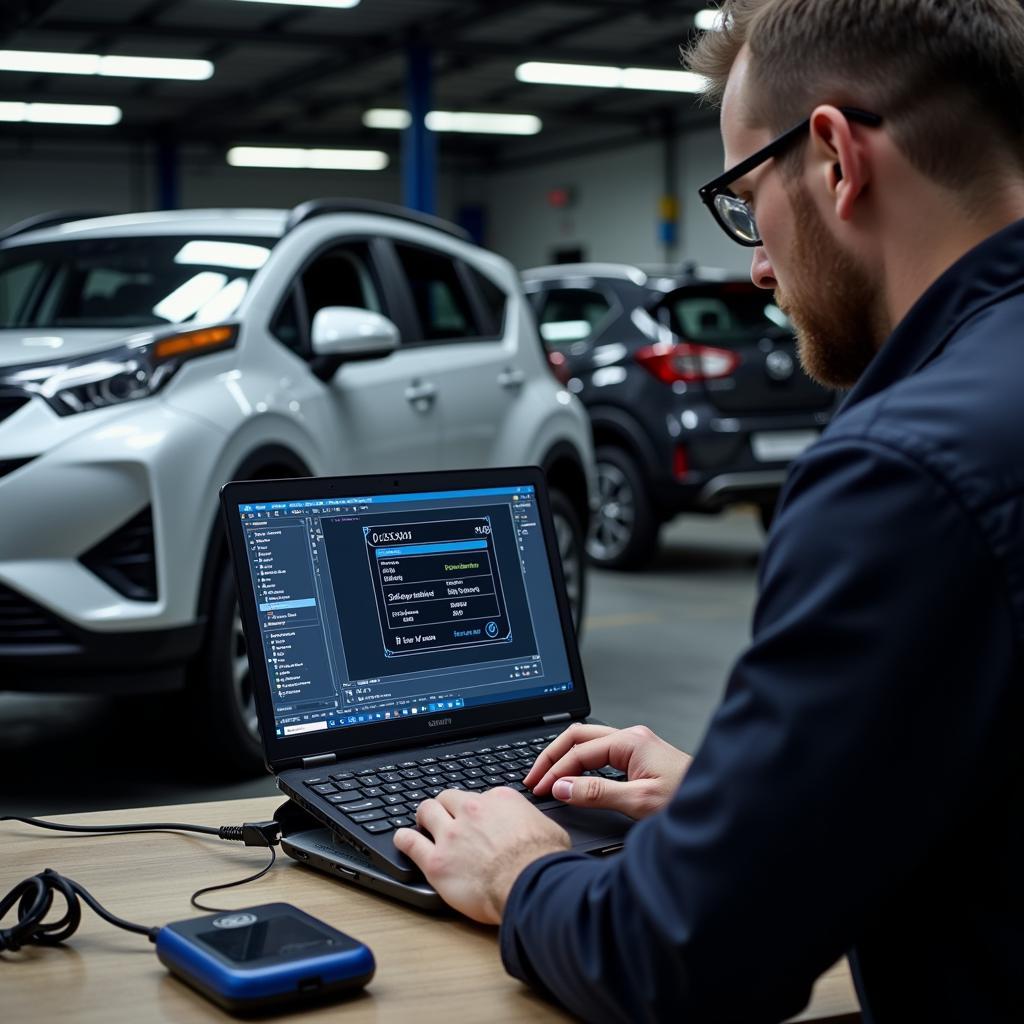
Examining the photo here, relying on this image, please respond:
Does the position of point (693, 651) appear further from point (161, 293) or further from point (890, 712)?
point (890, 712)

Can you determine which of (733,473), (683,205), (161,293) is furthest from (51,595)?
(683,205)

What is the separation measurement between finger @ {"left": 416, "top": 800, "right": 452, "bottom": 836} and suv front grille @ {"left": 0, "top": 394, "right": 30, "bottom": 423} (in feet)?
9.19

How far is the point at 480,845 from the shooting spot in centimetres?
133

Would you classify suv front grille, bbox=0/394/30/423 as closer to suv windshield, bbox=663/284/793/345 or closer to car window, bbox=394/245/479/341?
car window, bbox=394/245/479/341

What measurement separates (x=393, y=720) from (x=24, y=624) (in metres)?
2.30

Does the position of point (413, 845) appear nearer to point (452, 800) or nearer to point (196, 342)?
point (452, 800)

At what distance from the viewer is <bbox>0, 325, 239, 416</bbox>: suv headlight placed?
3922 mm

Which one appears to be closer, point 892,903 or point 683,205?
point 892,903

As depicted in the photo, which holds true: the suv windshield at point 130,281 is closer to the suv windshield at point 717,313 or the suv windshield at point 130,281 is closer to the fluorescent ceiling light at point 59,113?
the suv windshield at point 717,313

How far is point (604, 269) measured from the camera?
361 inches

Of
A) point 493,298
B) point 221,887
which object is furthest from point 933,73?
point 493,298

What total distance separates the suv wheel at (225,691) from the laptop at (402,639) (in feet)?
7.20

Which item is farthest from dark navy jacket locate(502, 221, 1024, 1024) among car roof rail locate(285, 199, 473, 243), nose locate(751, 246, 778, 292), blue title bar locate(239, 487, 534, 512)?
car roof rail locate(285, 199, 473, 243)

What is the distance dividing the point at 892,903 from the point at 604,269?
328 inches
